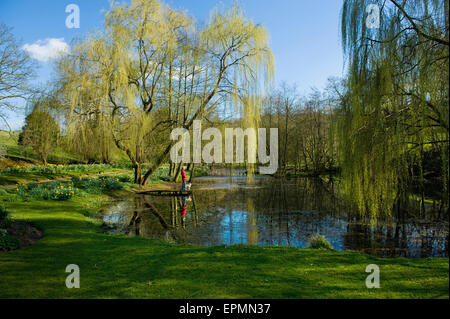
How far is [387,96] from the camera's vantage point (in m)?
4.82

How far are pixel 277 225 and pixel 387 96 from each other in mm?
6176

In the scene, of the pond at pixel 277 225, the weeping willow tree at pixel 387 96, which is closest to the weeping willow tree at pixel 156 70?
the pond at pixel 277 225

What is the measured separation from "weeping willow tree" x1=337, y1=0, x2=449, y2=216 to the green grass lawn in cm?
141

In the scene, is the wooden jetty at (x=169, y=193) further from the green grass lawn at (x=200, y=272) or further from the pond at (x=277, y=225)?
the green grass lawn at (x=200, y=272)

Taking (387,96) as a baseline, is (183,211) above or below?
below

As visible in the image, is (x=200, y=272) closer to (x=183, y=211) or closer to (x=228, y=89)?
(x=183, y=211)

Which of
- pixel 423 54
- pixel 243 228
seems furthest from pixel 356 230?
pixel 423 54

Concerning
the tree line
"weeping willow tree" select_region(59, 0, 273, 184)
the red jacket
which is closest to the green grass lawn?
the tree line

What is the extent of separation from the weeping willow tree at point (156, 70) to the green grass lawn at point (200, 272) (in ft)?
29.5

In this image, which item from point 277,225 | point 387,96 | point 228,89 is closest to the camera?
point 387,96

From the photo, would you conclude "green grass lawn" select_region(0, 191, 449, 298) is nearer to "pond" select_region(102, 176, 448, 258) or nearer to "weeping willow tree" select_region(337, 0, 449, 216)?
"weeping willow tree" select_region(337, 0, 449, 216)

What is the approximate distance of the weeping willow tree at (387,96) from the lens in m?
4.17

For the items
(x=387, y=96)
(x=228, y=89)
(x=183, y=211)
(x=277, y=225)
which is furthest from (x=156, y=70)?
(x=387, y=96)

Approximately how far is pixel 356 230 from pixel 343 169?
4.23 m
